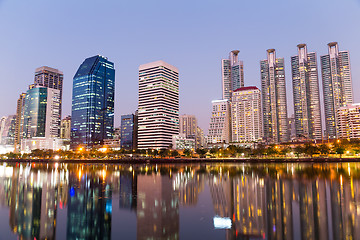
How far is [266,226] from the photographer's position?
65.4 ft

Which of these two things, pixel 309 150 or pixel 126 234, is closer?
pixel 126 234

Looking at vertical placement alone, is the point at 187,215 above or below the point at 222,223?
below

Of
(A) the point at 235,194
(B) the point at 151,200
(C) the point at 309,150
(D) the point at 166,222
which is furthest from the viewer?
(C) the point at 309,150

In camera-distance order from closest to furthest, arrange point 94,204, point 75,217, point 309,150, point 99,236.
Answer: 1. point 99,236
2. point 75,217
3. point 94,204
4. point 309,150

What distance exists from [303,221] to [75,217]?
20.4 meters

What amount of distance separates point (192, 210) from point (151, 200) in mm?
7263

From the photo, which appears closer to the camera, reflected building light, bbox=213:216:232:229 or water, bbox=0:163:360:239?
water, bbox=0:163:360:239

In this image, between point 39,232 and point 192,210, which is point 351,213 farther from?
point 39,232

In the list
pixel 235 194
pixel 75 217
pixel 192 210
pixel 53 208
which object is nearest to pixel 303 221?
pixel 192 210

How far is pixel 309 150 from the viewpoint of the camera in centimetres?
13888

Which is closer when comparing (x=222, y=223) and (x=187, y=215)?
(x=222, y=223)

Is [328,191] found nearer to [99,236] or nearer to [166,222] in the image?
[166,222]

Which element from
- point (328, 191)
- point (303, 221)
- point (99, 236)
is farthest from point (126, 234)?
point (328, 191)

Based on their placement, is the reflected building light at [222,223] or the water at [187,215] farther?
the reflected building light at [222,223]
